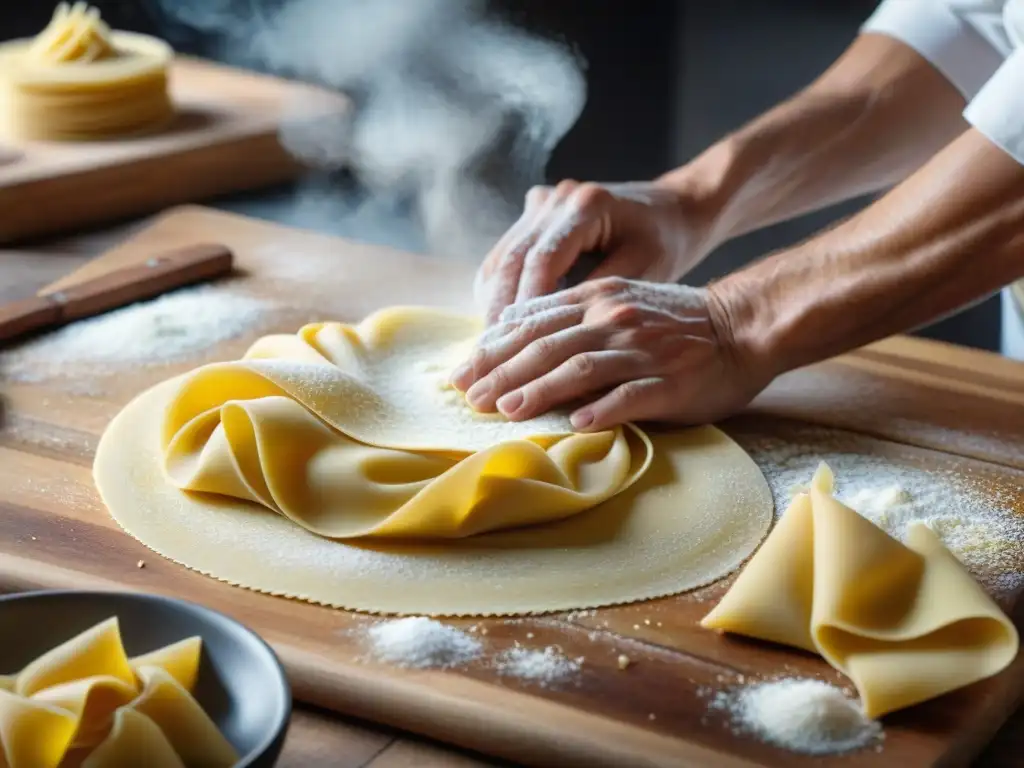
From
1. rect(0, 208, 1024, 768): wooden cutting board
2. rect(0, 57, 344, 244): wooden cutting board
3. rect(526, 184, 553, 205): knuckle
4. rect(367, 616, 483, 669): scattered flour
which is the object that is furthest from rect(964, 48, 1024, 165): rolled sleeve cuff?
rect(0, 57, 344, 244): wooden cutting board

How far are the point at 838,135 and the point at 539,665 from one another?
3.96 ft

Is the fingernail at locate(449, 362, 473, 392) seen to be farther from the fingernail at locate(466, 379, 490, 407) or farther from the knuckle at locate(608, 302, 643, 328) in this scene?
the knuckle at locate(608, 302, 643, 328)

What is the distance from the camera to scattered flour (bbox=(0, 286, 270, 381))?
1698 mm

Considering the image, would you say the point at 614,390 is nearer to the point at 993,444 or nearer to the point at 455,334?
the point at 455,334

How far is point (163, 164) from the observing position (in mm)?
2361

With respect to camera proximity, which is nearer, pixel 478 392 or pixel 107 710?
pixel 107 710

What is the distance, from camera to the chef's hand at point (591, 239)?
174cm

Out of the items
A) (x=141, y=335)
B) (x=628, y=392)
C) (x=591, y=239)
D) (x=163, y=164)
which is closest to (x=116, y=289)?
(x=141, y=335)

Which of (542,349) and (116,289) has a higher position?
(542,349)

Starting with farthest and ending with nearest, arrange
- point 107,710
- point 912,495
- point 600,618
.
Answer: point 912,495 → point 600,618 → point 107,710

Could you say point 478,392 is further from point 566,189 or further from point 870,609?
point 870,609

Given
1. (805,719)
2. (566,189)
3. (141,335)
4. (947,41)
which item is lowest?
(141,335)

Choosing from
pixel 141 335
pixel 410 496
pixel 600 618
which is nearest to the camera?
pixel 600 618

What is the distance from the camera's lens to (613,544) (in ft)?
4.27
